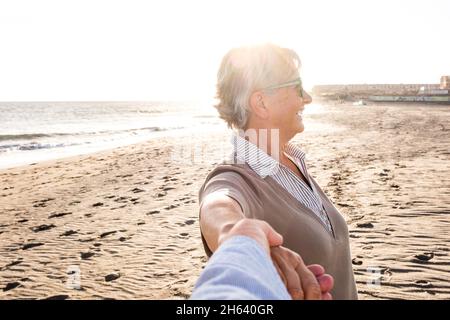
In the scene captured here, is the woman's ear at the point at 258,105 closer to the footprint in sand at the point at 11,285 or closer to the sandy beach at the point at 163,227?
the sandy beach at the point at 163,227

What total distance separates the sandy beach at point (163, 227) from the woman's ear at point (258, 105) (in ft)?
9.73

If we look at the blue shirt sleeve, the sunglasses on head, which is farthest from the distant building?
the blue shirt sleeve

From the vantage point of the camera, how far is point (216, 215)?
1290 millimetres

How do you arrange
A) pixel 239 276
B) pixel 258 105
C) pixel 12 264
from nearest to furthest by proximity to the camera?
pixel 239 276, pixel 258 105, pixel 12 264

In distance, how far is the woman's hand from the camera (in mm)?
896

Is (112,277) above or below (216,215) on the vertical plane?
below

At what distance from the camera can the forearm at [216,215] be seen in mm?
1249

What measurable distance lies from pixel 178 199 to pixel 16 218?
354cm

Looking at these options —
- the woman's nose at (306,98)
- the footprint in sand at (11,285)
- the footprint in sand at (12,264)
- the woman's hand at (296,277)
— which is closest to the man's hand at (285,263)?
the woman's hand at (296,277)

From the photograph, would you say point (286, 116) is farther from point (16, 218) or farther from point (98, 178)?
point (98, 178)

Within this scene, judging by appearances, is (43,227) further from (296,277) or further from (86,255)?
(296,277)

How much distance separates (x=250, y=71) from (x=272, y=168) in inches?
19.2

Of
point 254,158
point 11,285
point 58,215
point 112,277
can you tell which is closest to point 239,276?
point 254,158
